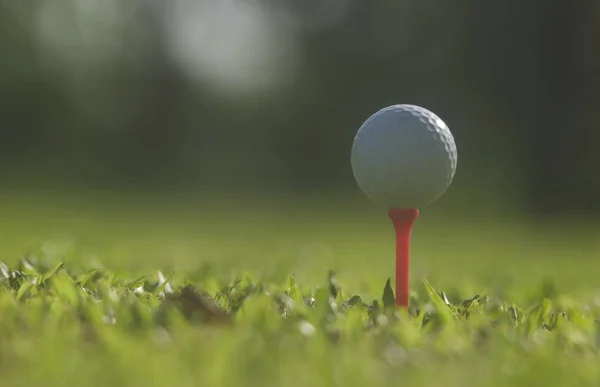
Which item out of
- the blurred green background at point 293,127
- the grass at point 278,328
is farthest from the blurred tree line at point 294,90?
the grass at point 278,328

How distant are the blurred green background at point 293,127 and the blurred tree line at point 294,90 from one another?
0.10ft

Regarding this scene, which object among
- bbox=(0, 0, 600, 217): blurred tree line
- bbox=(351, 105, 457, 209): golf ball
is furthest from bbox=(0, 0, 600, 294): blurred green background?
bbox=(351, 105, 457, 209): golf ball

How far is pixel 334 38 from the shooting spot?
557 inches

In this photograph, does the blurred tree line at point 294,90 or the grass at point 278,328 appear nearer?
the grass at point 278,328

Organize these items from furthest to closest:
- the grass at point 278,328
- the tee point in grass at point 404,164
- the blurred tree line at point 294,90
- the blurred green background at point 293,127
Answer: the blurred tree line at point 294,90 < the blurred green background at point 293,127 < the tee point in grass at point 404,164 < the grass at point 278,328

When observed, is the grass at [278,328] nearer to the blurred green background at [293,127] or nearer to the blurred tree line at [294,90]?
the blurred green background at [293,127]

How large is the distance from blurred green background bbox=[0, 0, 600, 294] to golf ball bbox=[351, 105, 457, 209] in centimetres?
194

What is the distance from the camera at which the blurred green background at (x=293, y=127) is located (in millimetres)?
→ 6641

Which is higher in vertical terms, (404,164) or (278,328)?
(404,164)

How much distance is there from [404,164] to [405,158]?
0.06 feet

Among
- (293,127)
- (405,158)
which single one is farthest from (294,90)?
(405,158)

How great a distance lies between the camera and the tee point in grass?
2.21 meters

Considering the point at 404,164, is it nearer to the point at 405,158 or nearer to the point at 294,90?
the point at 405,158

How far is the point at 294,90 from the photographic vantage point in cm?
1479
